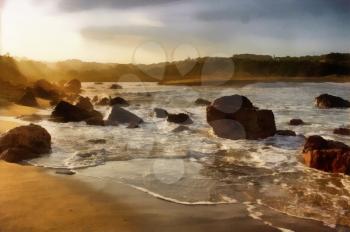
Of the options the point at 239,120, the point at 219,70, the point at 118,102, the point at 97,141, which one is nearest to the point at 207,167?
the point at 97,141

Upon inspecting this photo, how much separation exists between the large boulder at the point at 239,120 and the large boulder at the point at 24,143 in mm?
6127

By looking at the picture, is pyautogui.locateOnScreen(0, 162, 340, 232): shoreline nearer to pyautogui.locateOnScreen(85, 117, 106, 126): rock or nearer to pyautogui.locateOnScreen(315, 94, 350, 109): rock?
pyautogui.locateOnScreen(85, 117, 106, 126): rock

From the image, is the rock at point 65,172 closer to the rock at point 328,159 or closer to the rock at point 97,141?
the rock at point 97,141

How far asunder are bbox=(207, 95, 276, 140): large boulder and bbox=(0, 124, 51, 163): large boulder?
20.1ft

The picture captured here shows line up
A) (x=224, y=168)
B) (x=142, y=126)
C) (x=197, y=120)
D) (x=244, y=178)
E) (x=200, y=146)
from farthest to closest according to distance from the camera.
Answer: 1. (x=197, y=120)
2. (x=142, y=126)
3. (x=200, y=146)
4. (x=224, y=168)
5. (x=244, y=178)

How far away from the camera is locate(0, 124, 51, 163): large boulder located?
1070cm

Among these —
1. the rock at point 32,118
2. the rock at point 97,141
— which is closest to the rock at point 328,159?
the rock at point 97,141

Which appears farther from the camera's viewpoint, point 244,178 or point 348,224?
point 244,178

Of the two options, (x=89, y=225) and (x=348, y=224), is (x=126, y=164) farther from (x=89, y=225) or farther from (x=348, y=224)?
(x=348, y=224)

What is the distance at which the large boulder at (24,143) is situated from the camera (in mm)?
10695

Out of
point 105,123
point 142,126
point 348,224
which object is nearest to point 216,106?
point 142,126

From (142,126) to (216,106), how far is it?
10.6ft

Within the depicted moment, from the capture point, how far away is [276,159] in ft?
37.7

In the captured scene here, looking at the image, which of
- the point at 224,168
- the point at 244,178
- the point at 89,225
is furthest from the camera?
the point at 224,168
